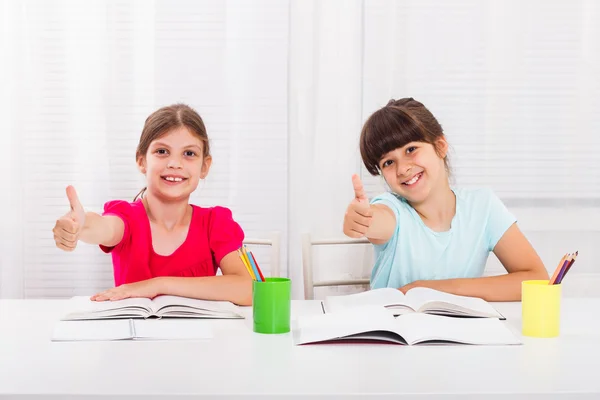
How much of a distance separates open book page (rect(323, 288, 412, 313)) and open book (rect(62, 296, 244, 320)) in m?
0.18

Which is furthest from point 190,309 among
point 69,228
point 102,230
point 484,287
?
point 484,287

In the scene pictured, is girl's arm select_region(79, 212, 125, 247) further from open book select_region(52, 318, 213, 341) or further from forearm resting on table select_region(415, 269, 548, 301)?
forearm resting on table select_region(415, 269, 548, 301)

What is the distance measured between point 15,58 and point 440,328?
1734 mm

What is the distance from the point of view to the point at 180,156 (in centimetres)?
171

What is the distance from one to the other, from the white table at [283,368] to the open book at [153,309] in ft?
0.31

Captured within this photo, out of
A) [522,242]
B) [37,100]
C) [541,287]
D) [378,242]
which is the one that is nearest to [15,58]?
[37,100]

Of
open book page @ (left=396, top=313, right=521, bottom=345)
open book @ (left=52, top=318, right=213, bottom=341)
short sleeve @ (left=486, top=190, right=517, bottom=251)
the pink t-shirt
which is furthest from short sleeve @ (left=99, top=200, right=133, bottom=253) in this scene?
short sleeve @ (left=486, top=190, right=517, bottom=251)

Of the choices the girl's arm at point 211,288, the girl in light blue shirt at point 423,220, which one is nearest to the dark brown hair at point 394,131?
the girl in light blue shirt at point 423,220

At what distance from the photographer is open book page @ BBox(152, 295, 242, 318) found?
4.15 feet

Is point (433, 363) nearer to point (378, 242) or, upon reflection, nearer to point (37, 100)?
point (378, 242)

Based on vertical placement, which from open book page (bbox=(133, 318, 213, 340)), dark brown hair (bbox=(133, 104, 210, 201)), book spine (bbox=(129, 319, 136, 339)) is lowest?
open book page (bbox=(133, 318, 213, 340))

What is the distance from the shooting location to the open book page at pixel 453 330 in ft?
3.55

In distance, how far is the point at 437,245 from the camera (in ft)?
5.65

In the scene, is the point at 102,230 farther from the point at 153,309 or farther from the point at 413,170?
the point at 413,170
